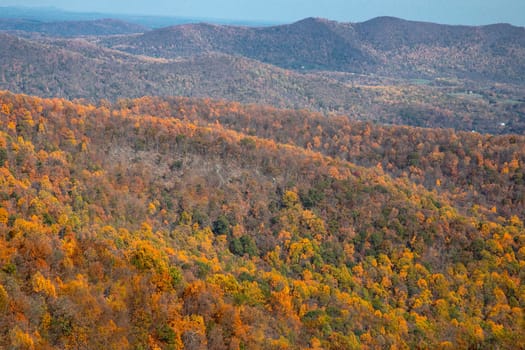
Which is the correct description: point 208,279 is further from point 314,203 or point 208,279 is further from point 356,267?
point 314,203

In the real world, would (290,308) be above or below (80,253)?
below

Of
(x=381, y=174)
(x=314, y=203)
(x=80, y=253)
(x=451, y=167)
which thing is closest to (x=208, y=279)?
(x=80, y=253)

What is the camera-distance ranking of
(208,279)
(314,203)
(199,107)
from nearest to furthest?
(208,279)
(314,203)
(199,107)

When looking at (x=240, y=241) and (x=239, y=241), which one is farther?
→ (x=240, y=241)

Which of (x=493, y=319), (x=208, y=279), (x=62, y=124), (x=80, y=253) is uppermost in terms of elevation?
(x=62, y=124)

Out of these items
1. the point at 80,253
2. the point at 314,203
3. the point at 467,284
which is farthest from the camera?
the point at 314,203

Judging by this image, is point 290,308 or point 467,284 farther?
point 467,284
